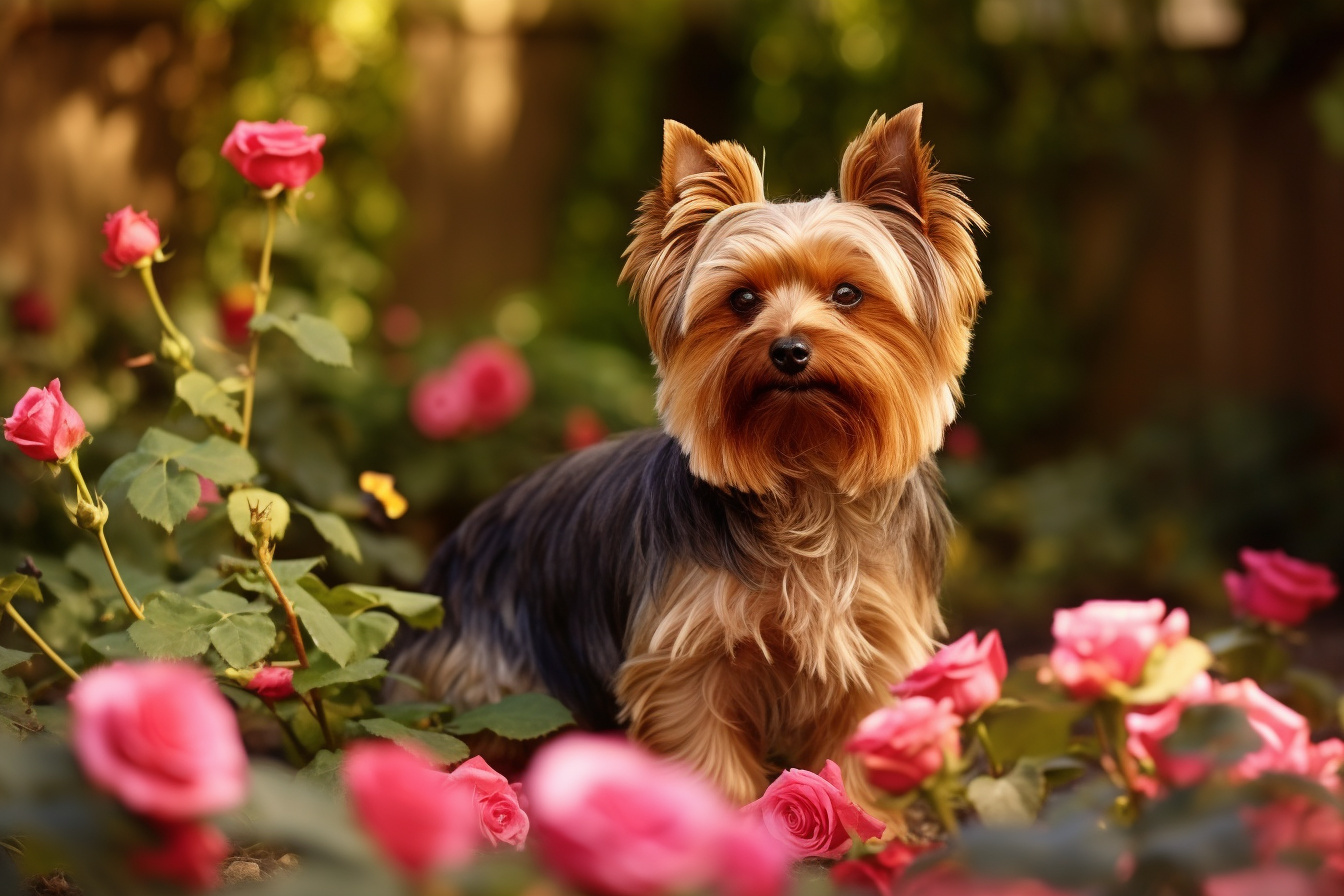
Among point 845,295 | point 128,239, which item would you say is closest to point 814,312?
point 845,295

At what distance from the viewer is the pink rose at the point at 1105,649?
1.61m

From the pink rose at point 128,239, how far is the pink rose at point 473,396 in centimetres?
228

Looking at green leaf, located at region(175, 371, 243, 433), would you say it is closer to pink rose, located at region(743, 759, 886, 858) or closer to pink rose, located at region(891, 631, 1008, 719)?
pink rose, located at region(743, 759, 886, 858)

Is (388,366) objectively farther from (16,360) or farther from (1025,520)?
(1025,520)

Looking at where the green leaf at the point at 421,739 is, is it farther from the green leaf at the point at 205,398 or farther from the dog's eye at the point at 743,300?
the dog's eye at the point at 743,300

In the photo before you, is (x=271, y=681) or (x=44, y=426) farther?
(x=271, y=681)

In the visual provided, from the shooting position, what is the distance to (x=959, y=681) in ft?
5.75

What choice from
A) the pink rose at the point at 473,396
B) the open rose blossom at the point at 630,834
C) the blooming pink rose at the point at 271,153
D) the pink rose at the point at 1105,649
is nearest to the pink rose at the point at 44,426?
the blooming pink rose at the point at 271,153

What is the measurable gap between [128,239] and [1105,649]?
1996mm

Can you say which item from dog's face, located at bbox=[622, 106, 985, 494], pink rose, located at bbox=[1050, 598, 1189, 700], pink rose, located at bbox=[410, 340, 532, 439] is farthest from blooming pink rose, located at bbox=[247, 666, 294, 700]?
pink rose, located at bbox=[410, 340, 532, 439]

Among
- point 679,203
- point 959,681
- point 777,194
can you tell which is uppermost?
point 679,203

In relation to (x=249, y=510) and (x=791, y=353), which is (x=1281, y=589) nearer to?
(x=791, y=353)

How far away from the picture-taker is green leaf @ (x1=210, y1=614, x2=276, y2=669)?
87.4 inches

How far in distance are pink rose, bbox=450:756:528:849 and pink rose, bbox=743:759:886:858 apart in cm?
42
